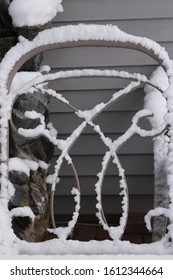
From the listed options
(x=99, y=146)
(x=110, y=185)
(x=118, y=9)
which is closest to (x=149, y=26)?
(x=118, y=9)

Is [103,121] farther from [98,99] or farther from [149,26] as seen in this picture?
[149,26]

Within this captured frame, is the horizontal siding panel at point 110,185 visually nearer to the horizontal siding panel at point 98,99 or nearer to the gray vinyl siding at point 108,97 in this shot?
the gray vinyl siding at point 108,97

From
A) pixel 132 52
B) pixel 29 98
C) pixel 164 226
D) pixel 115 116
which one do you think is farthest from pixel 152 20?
pixel 164 226

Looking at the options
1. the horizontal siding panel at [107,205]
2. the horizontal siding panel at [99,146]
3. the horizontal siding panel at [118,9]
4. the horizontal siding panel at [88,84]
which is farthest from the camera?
the horizontal siding panel at [107,205]

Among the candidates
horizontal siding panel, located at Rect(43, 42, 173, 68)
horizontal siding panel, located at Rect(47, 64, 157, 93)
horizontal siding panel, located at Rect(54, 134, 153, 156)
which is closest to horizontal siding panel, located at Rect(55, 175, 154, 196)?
horizontal siding panel, located at Rect(54, 134, 153, 156)

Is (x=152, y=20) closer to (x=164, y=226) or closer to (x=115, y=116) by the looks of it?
(x=115, y=116)

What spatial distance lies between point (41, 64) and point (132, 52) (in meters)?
0.47

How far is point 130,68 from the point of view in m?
2.81

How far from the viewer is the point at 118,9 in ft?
8.95

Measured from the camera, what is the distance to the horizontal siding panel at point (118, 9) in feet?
8.90

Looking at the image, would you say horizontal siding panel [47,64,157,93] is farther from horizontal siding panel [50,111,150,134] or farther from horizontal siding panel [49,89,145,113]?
horizontal siding panel [50,111,150,134]

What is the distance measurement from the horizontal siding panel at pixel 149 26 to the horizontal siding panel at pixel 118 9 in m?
0.02

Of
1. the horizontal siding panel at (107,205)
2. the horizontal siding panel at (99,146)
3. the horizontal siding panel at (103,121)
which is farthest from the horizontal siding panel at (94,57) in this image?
the horizontal siding panel at (107,205)

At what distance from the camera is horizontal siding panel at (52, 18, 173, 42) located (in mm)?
2730
